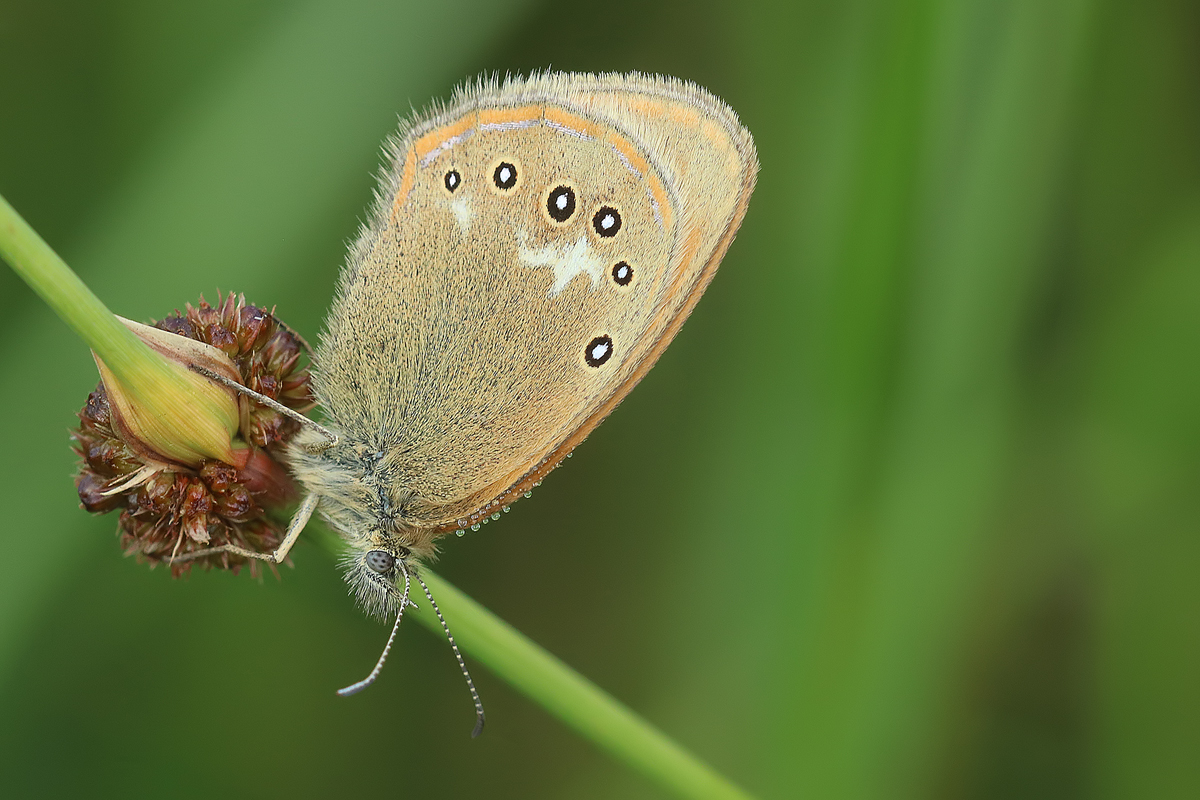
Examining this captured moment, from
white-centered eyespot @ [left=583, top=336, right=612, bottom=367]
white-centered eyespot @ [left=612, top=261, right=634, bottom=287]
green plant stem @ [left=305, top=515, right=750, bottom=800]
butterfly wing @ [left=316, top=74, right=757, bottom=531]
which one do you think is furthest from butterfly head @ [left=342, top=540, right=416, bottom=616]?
white-centered eyespot @ [left=612, top=261, right=634, bottom=287]

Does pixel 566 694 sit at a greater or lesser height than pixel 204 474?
lesser

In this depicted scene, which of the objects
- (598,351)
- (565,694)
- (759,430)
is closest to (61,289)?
(565,694)

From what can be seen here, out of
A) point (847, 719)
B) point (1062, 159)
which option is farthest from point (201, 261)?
point (1062, 159)

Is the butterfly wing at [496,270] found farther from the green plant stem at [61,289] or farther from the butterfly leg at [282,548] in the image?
the green plant stem at [61,289]

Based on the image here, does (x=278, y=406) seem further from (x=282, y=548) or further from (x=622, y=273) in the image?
(x=622, y=273)

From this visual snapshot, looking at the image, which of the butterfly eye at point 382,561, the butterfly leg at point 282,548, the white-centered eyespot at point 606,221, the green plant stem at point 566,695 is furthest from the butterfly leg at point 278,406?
the white-centered eyespot at point 606,221
